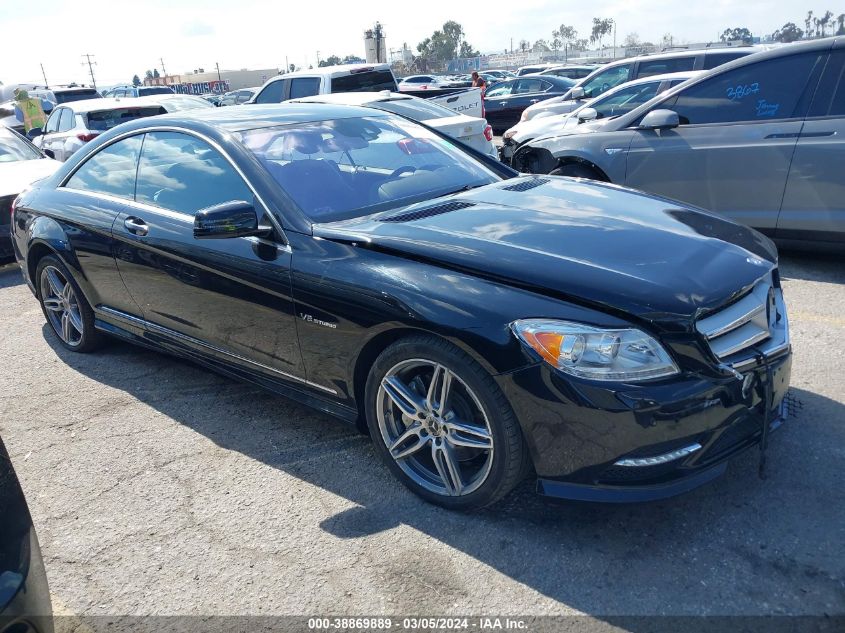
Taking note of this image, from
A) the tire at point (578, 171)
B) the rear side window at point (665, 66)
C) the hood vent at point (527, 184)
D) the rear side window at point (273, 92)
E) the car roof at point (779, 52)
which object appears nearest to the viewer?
the hood vent at point (527, 184)

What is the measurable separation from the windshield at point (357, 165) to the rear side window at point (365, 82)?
8.78 metres

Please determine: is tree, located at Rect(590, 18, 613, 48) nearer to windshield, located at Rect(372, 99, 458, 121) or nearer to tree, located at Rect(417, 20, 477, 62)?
tree, located at Rect(417, 20, 477, 62)

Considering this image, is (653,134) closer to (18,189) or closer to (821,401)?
(821,401)

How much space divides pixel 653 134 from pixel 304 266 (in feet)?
14.0

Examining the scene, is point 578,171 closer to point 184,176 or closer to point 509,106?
point 184,176

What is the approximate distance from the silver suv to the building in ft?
190

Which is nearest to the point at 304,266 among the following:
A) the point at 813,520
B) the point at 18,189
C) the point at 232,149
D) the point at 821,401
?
the point at 232,149

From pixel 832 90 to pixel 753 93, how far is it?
57 centimetres

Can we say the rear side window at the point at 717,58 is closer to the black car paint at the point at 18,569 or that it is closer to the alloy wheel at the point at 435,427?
the alloy wheel at the point at 435,427

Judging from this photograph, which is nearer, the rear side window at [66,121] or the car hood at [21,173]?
the car hood at [21,173]

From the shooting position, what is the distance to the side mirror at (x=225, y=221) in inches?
125

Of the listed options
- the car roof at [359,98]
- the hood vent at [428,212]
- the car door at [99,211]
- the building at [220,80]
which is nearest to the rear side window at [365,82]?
the car roof at [359,98]

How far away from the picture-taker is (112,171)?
4.40 m

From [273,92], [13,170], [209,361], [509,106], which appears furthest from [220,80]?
[209,361]
